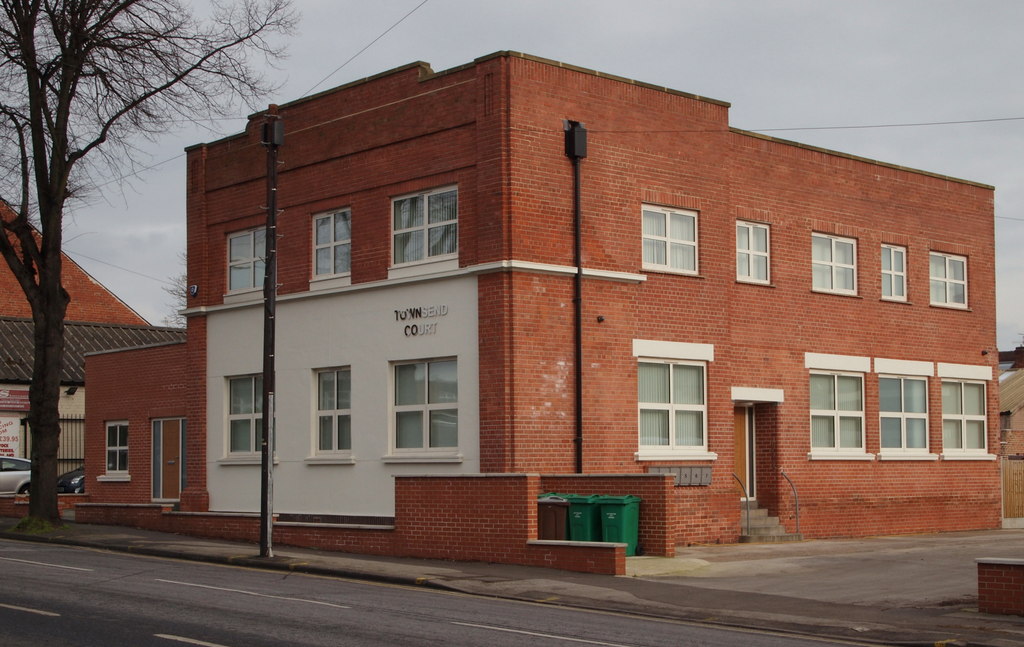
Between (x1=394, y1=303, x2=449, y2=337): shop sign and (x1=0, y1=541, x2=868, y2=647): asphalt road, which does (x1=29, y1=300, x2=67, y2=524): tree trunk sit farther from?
(x1=0, y1=541, x2=868, y2=647): asphalt road

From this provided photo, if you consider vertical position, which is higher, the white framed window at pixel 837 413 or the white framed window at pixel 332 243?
the white framed window at pixel 332 243

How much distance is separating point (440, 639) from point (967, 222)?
2245cm

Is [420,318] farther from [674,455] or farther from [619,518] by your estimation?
[619,518]

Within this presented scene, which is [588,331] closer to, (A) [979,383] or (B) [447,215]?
(B) [447,215]

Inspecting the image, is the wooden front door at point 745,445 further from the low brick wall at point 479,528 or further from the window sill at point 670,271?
the low brick wall at point 479,528

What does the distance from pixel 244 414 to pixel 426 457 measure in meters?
5.83

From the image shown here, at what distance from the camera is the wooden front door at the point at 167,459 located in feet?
101

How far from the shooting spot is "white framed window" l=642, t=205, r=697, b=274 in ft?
79.5

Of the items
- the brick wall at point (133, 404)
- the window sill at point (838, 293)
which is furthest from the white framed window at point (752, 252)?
the brick wall at point (133, 404)

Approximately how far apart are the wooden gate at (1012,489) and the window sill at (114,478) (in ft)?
70.2

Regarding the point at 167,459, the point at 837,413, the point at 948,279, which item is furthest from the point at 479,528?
the point at 948,279

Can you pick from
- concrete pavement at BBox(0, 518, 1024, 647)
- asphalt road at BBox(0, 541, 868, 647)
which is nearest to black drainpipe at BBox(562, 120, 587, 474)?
concrete pavement at BBox(0, 518, 1024, 647)

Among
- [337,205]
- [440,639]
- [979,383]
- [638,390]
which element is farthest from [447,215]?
[979,383]

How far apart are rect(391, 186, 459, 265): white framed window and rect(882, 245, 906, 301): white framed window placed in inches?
421
